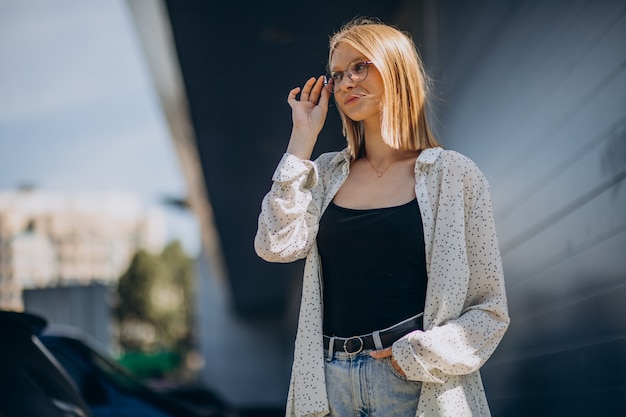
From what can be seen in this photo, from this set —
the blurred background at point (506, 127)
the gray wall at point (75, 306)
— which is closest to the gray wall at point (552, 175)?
the blurred background at point (506, 127)

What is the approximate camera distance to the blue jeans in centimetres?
236

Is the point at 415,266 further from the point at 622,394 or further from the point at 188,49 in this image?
the point at 188,49

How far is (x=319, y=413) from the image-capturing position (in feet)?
8.01

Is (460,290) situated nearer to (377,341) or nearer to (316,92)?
(377,341)

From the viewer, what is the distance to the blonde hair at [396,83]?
255 centimetres

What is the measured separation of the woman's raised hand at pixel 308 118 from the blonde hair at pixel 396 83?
0.16m

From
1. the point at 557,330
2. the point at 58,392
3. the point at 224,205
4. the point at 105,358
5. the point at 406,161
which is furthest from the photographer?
the point at 224,205

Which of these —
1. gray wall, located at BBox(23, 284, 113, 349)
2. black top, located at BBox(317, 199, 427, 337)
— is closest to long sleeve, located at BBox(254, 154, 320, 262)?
black top, located at BBox(317, 199, 427, 337)

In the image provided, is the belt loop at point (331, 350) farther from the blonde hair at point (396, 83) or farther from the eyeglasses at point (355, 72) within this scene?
the eyeglasses at point (355, 72)

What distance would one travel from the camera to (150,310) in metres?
63.4

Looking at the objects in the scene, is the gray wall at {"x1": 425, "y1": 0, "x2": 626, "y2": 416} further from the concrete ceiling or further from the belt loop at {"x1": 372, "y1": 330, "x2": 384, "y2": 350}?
the concrete ceiling

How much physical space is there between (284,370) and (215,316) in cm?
370

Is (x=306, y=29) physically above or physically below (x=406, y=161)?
above

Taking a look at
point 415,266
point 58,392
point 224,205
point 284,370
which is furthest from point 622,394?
point 284,370
